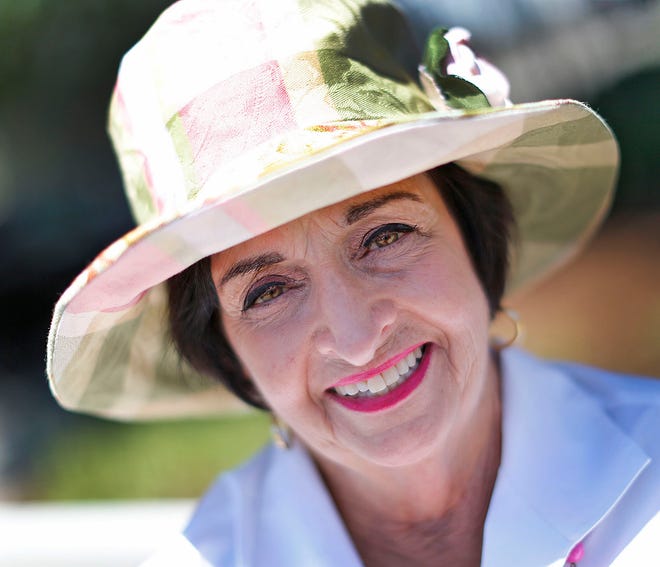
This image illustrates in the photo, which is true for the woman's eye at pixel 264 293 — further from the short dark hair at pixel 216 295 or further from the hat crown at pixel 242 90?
the hat crown at pixel 242 90

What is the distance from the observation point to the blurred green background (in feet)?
13.6

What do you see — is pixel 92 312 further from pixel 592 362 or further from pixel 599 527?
pixel 592 362

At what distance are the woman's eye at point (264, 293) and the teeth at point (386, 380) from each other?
26cm

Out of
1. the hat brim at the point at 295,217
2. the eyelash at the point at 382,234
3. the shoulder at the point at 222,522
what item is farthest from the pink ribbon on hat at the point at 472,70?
the shoulder at the point at 222,522

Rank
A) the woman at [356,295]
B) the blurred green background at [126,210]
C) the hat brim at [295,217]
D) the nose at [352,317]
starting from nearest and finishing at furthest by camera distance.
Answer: the hat brim at [295,217], the woman at [356,295], the nose at [352,317], the blurred green background at [126,210]

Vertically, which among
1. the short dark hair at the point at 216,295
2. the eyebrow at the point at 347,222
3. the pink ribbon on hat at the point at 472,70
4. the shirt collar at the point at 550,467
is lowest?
the shirt collar at the point at 550,467

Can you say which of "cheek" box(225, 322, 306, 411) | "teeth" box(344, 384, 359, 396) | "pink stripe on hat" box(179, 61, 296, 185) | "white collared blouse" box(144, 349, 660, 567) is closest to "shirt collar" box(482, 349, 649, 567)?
"white collared blouse" box(144, 349, 660, 567)

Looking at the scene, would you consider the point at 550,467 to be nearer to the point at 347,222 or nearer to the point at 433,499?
the point at 433,499

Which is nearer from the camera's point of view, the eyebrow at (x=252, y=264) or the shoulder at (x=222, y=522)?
the eyebrow at (x=252, y=264)

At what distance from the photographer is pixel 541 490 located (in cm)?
218

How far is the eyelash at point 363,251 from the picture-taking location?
200cm

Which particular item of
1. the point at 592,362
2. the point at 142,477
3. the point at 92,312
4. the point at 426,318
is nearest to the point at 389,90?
the point at 426,318

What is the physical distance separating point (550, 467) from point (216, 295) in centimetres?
92

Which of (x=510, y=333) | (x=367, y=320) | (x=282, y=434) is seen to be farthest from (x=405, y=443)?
(x=510, y=333)
